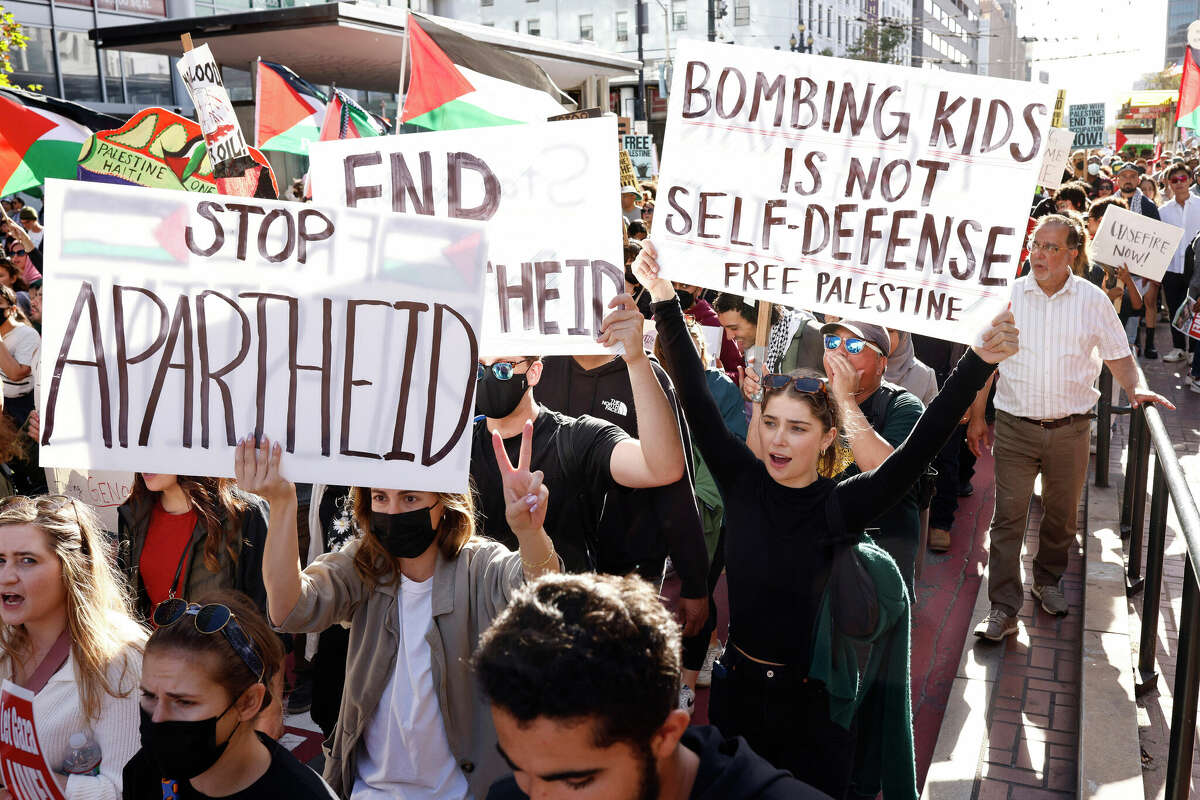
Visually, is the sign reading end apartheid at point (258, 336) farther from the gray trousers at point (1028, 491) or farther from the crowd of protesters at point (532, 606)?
the gray trousers at point (1028, 491)

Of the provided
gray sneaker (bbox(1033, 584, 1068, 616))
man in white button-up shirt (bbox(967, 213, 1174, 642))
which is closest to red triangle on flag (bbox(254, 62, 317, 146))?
man in white button-up shirt (bbox(967, 213, 1174, 642))

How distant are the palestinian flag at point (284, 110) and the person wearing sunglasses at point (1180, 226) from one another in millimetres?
9254

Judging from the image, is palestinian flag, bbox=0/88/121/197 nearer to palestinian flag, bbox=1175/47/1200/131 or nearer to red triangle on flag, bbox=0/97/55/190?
red triangle on flag, bbox=0/97/55/190

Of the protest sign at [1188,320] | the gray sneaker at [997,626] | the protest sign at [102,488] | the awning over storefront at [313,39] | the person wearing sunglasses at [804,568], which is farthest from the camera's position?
the awning over storefront at [313,39]

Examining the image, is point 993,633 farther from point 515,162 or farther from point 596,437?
point 515,162

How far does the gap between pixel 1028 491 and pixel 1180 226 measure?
26.2 feet

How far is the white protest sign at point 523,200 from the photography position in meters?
3.40

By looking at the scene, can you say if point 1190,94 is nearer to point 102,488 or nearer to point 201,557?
point 201,557

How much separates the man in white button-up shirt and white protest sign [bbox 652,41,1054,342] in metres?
2.00

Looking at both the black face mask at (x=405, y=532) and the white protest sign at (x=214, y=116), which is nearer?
the black face mask at (x=405, y=532)

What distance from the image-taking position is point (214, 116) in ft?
24.5

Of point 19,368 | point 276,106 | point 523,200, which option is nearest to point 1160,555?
point 523,200

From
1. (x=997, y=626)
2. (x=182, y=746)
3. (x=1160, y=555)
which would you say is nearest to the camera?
(x=182, y=746)

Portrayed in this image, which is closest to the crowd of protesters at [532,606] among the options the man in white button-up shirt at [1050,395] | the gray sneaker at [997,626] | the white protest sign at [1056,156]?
the man in white button-up shirt at [1050,395]
